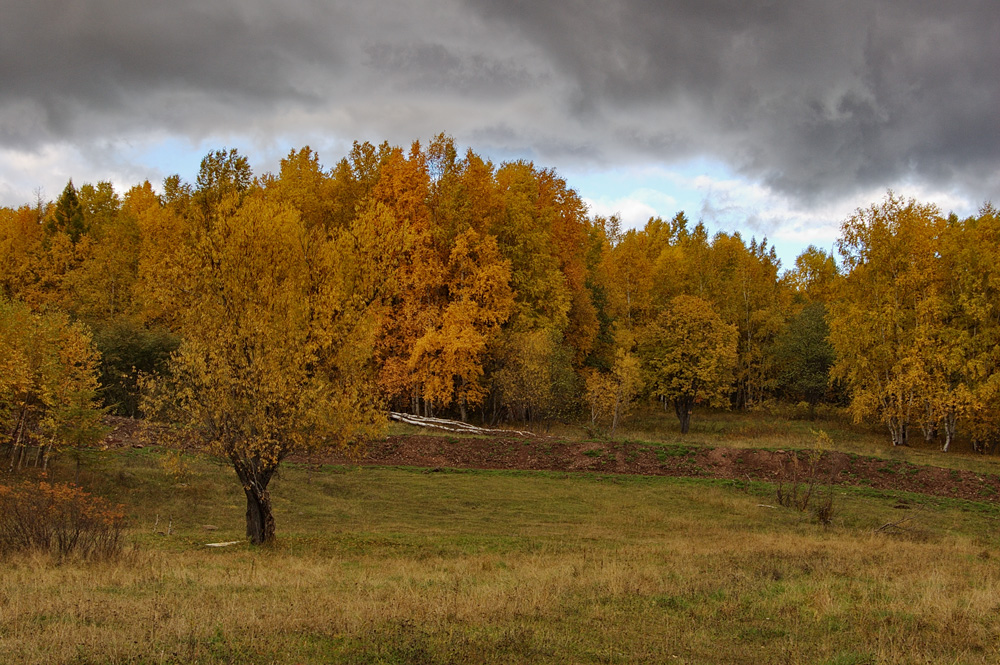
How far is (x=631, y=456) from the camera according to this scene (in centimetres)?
3200

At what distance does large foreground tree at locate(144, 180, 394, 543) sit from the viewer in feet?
50.6

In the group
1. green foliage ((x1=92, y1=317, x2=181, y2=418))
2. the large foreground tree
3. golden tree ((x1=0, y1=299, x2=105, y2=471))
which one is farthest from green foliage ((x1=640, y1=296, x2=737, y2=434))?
golden tree ((x1=0, y1=299, x2=105, y2=471))

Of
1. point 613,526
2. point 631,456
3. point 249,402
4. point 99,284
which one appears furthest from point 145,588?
point 99,284

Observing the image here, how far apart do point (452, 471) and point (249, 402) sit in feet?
52.4

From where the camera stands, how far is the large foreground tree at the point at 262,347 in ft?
50.6

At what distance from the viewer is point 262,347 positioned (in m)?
16.0

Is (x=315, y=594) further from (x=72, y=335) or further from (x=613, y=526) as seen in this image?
(x=72, y=335)

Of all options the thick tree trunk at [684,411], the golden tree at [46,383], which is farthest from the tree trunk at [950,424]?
the golden tree at [46,383]

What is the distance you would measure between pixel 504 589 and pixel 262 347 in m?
8.66

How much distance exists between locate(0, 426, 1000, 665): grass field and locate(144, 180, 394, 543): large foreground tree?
7.26ft

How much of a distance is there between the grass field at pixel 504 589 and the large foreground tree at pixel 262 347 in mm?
2214

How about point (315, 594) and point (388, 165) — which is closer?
point (315, 594)

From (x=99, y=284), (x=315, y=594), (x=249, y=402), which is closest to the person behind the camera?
(x=315, y=594)

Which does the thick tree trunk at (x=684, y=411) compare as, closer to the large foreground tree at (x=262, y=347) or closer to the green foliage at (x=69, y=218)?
the large foreground tree at (x=262, y=347)
